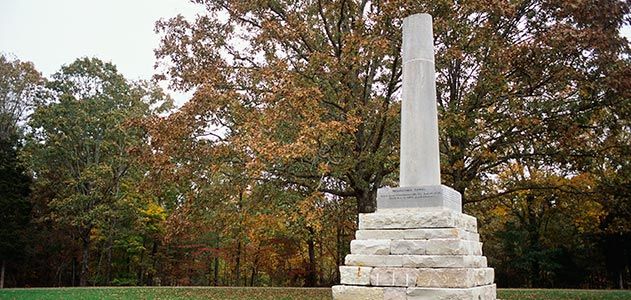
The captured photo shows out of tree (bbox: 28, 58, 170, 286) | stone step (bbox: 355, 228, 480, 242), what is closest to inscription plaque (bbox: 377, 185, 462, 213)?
stone step (bbox: 355, 228, 480, 242)

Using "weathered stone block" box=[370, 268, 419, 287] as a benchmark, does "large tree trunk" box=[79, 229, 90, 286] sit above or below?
below

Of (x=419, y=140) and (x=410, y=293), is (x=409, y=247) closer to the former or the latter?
(x=410, y=293)

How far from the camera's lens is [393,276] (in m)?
6.86

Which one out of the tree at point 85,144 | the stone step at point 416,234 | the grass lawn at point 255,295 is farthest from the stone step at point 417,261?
the tree at point 85,144

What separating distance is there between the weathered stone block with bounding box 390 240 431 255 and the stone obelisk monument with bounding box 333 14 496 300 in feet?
0.04

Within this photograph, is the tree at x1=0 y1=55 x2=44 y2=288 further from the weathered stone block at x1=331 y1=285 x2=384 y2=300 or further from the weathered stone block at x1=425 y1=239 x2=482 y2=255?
the weathered stone block at x1=425 y1=239 x2=482 y2=255

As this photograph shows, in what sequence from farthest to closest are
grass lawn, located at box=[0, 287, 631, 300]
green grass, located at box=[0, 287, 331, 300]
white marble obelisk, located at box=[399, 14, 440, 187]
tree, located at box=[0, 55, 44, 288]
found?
tree, located at box=[0, 55, 44, 288] → green grass, located at box=[0, 287, 331, 300] → grass lawn, located at box=[0, 287, 631, 300] → white marble obelisk, located at box=[399, 14, 440, 187]

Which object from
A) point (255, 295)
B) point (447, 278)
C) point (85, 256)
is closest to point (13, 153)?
point (85, 256)

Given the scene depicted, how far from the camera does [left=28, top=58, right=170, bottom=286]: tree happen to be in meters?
27.0

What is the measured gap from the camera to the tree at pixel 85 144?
1065 inches

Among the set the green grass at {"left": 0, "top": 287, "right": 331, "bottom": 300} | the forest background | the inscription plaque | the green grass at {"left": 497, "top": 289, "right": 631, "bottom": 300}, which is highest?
the forest background

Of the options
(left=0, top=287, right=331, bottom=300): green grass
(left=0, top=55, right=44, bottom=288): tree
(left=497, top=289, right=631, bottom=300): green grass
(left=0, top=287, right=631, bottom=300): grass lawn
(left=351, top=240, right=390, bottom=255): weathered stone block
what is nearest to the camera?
(left=351, top=240, right=390, bottom=255): weathered stone block

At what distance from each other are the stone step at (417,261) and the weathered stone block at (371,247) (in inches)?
2.2

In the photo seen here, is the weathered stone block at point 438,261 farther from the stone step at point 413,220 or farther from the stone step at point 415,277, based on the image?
the stone step at point 413,220
